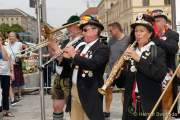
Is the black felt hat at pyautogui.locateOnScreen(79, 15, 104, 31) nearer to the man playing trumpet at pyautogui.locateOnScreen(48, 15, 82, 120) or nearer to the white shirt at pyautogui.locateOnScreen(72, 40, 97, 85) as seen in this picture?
the white shirt at pyautogui.locateOnScreen(72, 40, 97, 85)

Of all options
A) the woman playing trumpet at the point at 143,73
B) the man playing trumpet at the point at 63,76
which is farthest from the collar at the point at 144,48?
the man playing trumpet at the point at 63,76

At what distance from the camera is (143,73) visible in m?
4.39

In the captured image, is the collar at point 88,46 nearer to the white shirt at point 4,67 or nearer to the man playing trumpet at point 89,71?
the man playing trumpet at point 89,71

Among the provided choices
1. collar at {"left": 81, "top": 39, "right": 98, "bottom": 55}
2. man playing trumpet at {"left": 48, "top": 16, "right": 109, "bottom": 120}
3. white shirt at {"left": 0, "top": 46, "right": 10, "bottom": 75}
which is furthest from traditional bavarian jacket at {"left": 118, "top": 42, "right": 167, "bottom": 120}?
white shirt at {"left": 0, "top": 46, "right": 10, "bottom": 75}

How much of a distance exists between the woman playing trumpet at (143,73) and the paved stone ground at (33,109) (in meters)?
4.04

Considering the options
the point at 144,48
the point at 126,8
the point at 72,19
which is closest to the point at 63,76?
the point at 72,19

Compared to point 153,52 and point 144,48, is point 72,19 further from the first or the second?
point 153,52

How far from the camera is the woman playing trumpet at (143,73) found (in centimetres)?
437

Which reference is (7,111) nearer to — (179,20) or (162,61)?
(179,20)

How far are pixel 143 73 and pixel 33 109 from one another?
617 centimetres

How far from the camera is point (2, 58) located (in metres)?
8.62

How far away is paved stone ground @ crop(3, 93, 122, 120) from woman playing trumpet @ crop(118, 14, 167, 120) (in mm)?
4044

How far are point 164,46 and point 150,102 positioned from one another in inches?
53.2

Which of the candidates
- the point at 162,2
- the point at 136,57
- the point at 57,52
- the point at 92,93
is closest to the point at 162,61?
the point at 136,57
